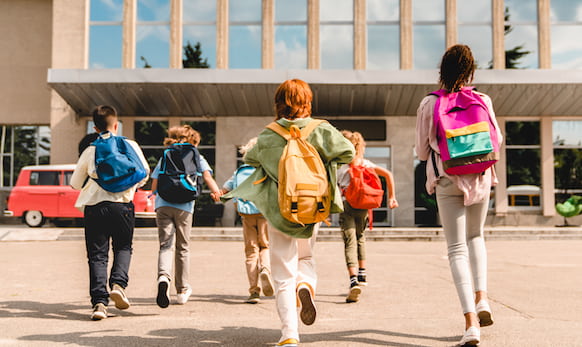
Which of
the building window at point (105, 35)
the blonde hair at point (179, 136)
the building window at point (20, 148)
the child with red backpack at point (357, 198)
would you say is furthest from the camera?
the building window at point (20, 148)

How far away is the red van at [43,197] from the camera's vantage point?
18.5m

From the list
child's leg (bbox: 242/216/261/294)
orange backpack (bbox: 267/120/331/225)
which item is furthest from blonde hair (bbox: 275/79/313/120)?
child's leg (bbox: 242/216/261/294)

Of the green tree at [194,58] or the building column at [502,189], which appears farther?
→ the green tree at [194,58]

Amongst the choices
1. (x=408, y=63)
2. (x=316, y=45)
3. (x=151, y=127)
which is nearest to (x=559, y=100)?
(x=408, y=63)

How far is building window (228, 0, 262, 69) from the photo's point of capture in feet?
72.4

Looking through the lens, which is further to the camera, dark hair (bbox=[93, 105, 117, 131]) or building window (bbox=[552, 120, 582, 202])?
building window (bbox=[552, 120, 582, 202])

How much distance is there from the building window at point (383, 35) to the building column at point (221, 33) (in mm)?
5380

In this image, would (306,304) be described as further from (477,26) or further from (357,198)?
(477,26)

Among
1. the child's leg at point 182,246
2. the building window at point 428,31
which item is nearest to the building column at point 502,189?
the building window at point 428,31

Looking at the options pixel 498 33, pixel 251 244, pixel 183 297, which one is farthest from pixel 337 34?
pixel 183 297

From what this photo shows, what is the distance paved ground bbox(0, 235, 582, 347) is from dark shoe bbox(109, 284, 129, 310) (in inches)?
4.1

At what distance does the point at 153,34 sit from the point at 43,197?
7600mm

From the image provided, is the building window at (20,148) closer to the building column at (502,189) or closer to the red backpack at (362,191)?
the building column at (502,189)

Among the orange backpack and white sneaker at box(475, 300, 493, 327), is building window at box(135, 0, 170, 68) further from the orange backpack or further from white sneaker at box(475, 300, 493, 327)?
white sneaker at box(475, 300, 493, 327)
